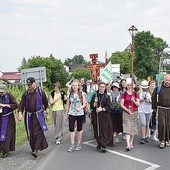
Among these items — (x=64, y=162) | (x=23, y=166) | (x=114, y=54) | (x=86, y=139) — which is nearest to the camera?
(x=23, y=166)

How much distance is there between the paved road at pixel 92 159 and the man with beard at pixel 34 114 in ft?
1.24

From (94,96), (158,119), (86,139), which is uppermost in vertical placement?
(94,96)

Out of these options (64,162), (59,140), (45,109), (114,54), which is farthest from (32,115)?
(114,54)

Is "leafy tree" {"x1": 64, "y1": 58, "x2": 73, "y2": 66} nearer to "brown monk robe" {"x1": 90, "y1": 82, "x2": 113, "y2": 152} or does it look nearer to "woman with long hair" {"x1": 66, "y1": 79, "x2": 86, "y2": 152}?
"woman with long hair" {"x1": 66, "y1": 79, "x2": 86, "y2": 152}

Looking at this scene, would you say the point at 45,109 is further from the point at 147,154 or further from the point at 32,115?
the point at 147,154

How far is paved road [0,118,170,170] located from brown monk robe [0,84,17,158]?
0.24m

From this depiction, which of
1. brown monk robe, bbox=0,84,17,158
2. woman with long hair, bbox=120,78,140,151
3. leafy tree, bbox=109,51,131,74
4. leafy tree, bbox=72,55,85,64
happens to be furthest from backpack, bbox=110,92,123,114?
leafy tree, bbox=72,55,85,64

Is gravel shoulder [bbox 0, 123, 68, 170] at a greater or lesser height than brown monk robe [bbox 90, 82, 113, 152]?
lesser

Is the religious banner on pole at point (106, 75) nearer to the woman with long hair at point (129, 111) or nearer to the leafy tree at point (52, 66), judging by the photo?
the woman with long hair at point (129, 111)

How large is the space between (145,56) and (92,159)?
74.9 metres

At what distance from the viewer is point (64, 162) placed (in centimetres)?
827

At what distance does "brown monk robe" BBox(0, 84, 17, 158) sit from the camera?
28.9ft

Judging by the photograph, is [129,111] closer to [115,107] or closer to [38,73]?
[115,107]

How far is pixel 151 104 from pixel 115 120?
1086 mm
